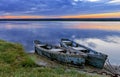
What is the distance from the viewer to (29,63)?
11922 mm

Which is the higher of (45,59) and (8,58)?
(8,58)

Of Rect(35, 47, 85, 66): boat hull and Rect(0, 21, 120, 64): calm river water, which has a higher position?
Rect(35, 47, 85, 66): boat hull

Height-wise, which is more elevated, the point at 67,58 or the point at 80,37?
the point at 67,58

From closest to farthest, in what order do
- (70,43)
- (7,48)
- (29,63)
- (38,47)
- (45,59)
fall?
(29,63) → (7,48) → (45,59) → (38,47) → (70,43)

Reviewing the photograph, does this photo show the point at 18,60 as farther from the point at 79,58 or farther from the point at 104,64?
the point at 104,64

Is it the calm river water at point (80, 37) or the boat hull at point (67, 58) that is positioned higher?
the boat hull at point (67, 58)

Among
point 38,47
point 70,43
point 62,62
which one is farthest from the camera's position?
point 70,43

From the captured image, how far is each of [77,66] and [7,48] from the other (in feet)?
17.3

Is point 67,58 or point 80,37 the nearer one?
point 67,58

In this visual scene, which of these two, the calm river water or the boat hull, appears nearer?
the boat hull

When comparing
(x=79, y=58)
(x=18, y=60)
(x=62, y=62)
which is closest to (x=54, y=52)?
(x=62, y=62)

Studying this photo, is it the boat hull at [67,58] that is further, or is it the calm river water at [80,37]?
the calm river water at [80,37]

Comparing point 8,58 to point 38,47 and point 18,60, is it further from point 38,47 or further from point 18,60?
point 38,47

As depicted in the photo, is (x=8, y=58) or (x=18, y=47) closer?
(x=8, y=58)
